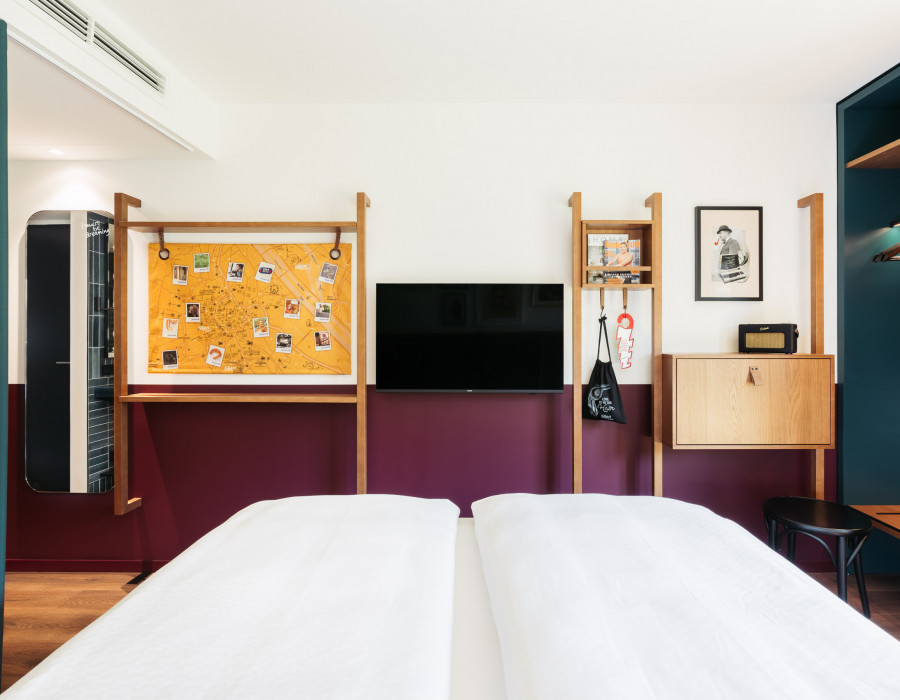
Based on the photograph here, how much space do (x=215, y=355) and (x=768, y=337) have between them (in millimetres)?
2951

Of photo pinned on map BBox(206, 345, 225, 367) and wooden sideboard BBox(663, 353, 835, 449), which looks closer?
wooden sideboard BBox(663, 353, 835, 449)

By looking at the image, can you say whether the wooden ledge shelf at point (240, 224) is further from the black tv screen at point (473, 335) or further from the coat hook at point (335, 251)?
the black tv screen at point (473, 335)

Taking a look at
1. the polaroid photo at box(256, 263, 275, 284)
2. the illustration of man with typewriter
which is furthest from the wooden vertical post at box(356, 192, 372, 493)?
the illustration of man with typewriter

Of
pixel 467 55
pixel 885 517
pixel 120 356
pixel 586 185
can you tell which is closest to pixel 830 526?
pixel 885 517

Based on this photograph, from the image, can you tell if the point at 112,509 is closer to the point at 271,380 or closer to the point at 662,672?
the point at 271,380

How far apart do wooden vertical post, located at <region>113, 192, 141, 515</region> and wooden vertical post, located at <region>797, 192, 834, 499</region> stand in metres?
3.61

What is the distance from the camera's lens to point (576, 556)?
1.20 meters

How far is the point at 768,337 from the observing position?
95.2 inches

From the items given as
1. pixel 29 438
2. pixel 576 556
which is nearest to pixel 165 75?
pixel 29 438

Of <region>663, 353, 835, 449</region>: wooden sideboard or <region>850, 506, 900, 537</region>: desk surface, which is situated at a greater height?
<region>663, 353, 835, 449</region>: wooden sideboard

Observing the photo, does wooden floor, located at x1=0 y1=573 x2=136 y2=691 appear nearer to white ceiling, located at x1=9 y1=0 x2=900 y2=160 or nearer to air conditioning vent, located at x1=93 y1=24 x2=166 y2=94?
white ceiling, located at x1=9 y1=0 x2=900 y2=160

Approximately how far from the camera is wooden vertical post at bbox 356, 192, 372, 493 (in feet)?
7.89

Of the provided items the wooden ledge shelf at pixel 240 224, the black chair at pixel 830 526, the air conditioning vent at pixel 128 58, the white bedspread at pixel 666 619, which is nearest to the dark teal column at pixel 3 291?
the air conditioning vent at pixel 128 58

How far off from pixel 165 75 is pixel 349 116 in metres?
0.88
